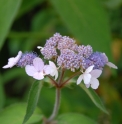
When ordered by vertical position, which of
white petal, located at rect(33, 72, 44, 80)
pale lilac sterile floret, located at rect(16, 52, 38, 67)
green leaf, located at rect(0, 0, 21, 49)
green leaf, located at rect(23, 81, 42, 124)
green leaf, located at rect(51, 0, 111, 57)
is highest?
green leaf, located at rect(0, 0, 21, 49)

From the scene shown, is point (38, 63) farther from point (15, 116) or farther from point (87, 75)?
point (15, 116)

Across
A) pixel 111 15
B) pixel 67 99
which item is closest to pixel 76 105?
pixel 67 99

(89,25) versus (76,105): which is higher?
(89,25)

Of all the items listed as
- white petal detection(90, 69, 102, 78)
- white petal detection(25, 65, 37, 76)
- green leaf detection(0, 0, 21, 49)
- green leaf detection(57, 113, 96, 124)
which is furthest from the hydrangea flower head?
green leaf detection(0, 0, 21, 49)

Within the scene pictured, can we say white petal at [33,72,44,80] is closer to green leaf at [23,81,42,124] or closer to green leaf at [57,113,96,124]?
green leaf at [23,81,42,124]

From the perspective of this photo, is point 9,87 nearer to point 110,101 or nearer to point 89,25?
point 110,101

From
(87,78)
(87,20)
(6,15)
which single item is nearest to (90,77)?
(87,78)
